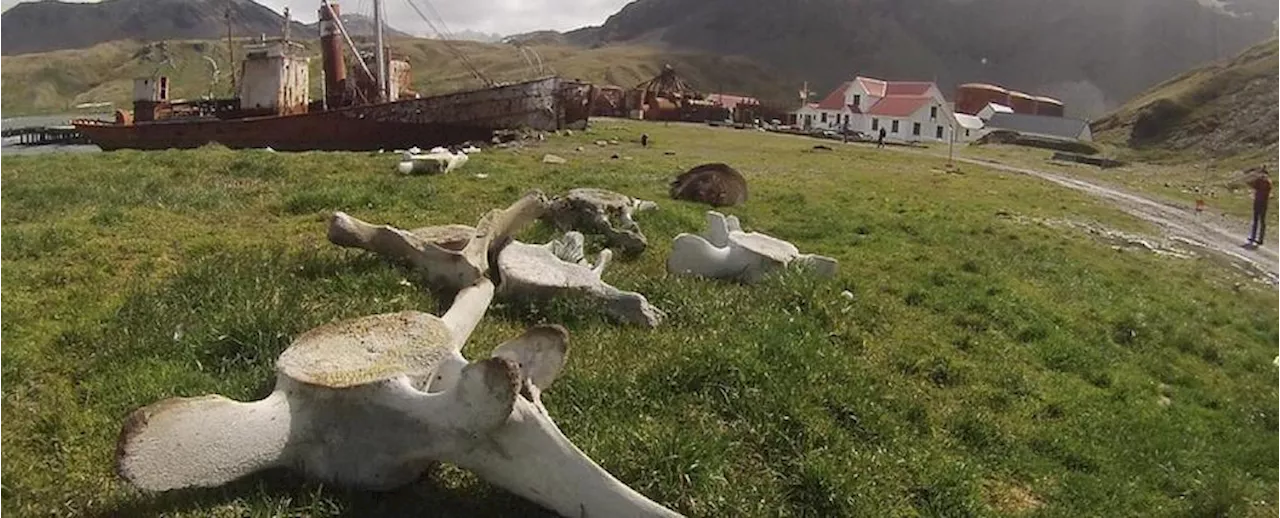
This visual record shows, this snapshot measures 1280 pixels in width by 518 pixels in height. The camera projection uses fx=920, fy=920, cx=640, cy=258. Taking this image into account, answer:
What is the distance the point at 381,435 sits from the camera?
16.3 feet

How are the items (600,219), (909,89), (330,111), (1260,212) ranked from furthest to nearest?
(909,89) → (330,111) → (1260,212) → (600,219)

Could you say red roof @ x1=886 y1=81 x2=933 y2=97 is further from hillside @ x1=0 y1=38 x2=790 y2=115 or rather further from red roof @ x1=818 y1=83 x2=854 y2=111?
hillside @ x1=0 y1=38 x2=790 y2=115

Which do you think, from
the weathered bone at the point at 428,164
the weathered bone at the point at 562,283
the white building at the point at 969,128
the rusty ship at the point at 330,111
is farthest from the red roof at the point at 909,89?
the weathered bone at the point at 562,283

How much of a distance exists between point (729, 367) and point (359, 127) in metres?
33.2

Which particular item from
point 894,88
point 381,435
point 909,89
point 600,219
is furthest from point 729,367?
point 894,88

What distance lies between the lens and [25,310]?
303 inches

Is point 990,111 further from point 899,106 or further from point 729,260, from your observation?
point 729,260

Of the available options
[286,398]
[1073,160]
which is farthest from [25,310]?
[1073,160]

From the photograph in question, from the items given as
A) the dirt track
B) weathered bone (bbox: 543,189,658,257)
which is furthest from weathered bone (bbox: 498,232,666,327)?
the dirt track

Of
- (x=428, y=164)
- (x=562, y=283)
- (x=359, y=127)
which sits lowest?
(x=562, y=283)

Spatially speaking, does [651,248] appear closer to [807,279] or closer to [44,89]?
[807,279]

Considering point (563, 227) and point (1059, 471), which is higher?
point (563, 227)

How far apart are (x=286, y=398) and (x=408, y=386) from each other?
69 cm

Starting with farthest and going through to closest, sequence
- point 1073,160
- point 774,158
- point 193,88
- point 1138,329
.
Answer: point 193,88 < point 1073,160 < point 774,158 < point 1138,329
